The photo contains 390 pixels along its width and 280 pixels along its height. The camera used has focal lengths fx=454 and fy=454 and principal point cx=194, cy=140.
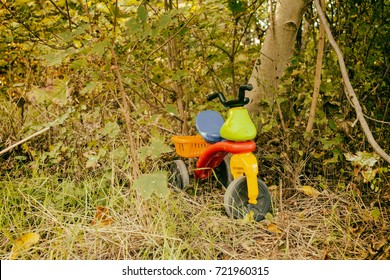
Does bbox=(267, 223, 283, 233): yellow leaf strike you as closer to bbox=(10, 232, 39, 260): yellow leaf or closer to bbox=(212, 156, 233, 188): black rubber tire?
bbox=(212, 156, 233, 188): black rubber tire

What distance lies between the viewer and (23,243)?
6.75ft

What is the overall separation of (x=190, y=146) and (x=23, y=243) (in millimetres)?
1007

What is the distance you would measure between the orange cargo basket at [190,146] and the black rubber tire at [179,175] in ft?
0.39

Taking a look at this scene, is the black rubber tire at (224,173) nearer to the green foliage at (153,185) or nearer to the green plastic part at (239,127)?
the green plastic part at (239,127)

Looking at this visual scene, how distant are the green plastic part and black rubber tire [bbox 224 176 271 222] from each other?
0.21 meters

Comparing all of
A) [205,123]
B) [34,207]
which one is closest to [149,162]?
[205,123]

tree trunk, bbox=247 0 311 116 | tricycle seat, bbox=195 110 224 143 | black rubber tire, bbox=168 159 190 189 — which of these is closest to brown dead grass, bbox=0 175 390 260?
black rubber tire, bbox=168 159 190 189

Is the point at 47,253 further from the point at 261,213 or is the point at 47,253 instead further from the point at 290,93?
the point at 290,93

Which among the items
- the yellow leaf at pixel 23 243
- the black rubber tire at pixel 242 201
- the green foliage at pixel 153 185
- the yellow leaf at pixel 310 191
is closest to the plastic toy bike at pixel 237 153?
the black rubber tire at pixel 242 201

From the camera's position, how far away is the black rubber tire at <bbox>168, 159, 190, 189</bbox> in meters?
2.63

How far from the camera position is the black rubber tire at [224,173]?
2607 millimetres

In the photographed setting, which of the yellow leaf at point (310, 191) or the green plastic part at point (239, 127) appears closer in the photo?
the green plastic part at point (239, 127)

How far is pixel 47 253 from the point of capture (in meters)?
1.99
